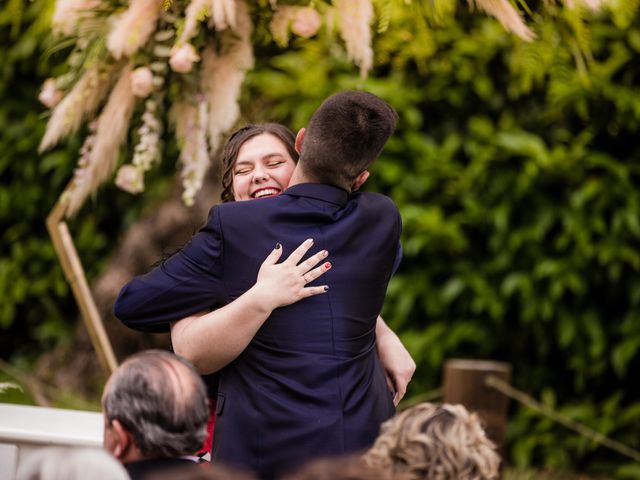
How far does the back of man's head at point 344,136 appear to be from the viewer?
2.27 metres

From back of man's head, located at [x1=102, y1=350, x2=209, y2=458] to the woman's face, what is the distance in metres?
0.71

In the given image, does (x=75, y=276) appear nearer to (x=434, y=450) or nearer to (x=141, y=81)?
(x=141, y=81)

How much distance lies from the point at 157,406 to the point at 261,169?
853mm

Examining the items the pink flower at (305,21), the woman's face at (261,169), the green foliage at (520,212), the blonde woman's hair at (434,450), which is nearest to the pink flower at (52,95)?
the pink flower at (305,21)

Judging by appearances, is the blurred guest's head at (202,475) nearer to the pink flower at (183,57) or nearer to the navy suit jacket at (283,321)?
the navy suit jacket at (283,321)

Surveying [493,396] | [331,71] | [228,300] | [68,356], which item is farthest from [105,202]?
[228,300]

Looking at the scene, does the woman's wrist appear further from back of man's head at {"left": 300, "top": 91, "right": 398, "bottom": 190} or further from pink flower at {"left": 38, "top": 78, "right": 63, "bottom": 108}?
pink flower at {"left": 38, "top": 78, "right": 63, "bottom": 108}

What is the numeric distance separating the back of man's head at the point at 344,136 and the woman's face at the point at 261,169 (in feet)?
0.66

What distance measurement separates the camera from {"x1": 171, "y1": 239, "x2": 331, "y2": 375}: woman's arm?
7.19 feet

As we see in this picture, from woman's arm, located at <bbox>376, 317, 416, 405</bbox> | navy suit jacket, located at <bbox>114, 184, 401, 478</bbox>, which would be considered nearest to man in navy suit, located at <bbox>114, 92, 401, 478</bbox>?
navy suit jacket, located at <bbox>114, 184, 401, 478</bbox>

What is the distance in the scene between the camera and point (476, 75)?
18.1 feet

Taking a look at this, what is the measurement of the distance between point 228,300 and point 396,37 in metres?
2.53

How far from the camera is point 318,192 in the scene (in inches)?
91.4

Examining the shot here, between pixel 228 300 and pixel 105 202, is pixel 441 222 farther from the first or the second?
pixel 228 300
